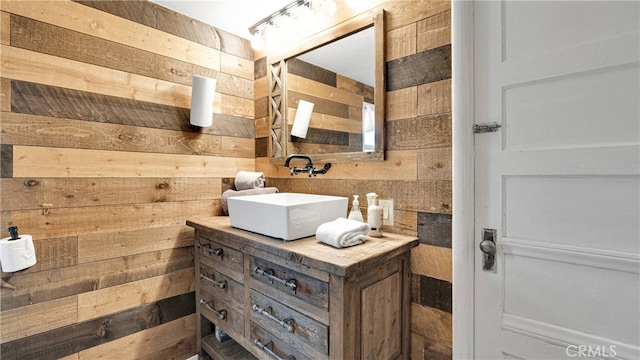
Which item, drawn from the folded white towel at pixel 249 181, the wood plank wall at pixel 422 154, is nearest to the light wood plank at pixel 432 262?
the wood plank wall at pixel 422 154

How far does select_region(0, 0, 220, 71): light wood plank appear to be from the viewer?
1336mm

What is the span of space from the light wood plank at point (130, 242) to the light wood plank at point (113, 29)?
1075 mm

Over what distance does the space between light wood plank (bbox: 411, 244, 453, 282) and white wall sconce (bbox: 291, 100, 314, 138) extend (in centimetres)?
99

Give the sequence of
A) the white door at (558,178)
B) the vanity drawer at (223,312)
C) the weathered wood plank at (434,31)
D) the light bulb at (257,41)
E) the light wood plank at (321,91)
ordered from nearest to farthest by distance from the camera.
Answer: the white door at (558,178) → the weathered wood plank at (434,31) → the vanity drawer at (223,312) → the light wood plank at (321,91) → the light bulb at (257,41)

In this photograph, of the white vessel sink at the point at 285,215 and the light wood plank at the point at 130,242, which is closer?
the white vessel sink at the point at 285,215

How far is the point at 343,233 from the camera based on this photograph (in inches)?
43.8

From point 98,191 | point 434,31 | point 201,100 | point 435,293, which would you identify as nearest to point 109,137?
point 98,191

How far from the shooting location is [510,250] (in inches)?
40.6

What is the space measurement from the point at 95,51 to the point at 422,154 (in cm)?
176

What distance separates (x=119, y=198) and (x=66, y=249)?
0.33m

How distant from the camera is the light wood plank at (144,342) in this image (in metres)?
1.51

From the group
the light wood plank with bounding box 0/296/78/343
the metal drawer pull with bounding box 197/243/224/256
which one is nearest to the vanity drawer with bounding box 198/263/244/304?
the metal drawer pull with bounding box 197/243/224/256

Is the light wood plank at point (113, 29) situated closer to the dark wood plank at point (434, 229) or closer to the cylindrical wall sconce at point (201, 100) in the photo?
the cylindrical wall sconce at point (201, 100)

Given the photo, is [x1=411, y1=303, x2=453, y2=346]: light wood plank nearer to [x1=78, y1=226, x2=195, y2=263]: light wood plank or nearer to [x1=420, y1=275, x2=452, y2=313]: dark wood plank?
[x1=420, y1=275, x2=452, y2=313]: dark wood plank
